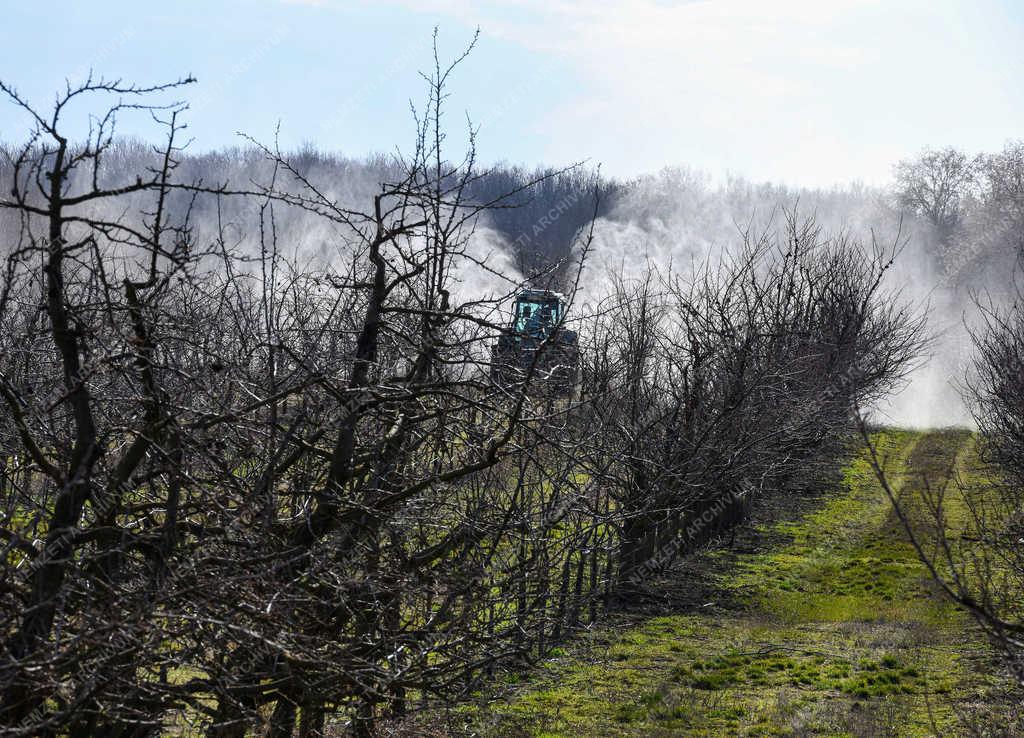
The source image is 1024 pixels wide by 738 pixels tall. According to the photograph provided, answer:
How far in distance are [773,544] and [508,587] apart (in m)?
12.2

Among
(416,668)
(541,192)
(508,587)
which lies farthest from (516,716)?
(541,192)

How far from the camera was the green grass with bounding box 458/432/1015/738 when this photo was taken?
29.6 ft

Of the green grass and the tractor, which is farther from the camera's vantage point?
the green grass

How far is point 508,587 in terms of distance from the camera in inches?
231

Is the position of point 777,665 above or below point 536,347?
below

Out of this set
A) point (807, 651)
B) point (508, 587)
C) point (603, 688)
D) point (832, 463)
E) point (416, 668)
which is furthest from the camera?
point (832, 463)

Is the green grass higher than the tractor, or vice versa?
the tractor

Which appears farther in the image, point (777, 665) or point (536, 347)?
point (777, 665)

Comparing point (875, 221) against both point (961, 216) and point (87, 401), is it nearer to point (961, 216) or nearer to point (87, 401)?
point (961, 216)

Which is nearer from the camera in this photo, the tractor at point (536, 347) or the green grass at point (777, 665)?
the tractor at point (536, 347)

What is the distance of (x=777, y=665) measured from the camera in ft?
35.6

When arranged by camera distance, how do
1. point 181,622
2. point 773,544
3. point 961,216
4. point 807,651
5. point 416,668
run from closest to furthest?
point 181,622 → point 416,668 → point 807,651 → point 773,544 → point 961,216

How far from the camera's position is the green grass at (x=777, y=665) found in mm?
9031

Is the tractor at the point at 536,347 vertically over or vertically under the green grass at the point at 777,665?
over
